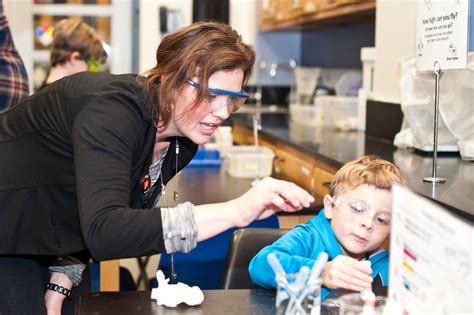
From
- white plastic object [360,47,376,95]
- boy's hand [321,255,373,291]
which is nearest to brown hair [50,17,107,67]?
white plastic object [360,47,376,95]

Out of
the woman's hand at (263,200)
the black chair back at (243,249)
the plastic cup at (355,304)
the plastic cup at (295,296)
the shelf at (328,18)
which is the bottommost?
the black chair back at (243,249)

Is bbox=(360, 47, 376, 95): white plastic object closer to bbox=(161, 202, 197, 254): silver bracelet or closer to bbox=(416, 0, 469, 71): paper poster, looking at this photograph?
bbox=(416, 0, 469, 71): paper poster

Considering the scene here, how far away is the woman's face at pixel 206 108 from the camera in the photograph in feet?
5.19

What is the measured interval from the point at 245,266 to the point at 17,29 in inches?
191

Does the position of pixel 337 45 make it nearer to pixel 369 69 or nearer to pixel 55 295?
pixel 369 69

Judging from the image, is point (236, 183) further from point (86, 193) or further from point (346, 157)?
point (86, 193)

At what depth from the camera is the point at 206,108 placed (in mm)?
1591

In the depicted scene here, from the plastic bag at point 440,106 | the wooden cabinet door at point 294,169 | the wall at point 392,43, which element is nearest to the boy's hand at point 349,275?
the plastic bag at point 440,106

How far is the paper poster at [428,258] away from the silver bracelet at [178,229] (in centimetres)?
43

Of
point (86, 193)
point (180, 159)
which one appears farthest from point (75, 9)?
point (86, 193)

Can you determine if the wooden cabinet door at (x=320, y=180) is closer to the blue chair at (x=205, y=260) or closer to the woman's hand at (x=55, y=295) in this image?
the blue chair at (x=205, y=260)

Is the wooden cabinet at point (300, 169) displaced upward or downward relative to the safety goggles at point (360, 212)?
downward

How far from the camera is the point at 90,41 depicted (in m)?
4.01

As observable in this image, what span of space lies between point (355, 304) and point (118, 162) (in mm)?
516
